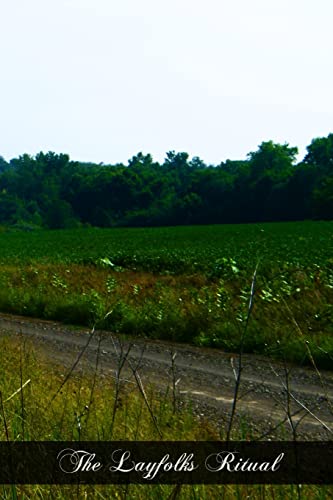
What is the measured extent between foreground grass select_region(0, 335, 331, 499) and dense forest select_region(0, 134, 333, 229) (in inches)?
3604

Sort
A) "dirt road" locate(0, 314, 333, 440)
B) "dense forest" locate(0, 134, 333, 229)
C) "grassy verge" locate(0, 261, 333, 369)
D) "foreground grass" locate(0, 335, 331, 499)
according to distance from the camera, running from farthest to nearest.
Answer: "dense forest" locate(0, 134, 333, 229)
"grassy verge" locate(0, 261, 333, 369)
"dirt road" locate(0, 314, 333, 440)
"foreground grass" locate(0, 335, 331, 499)

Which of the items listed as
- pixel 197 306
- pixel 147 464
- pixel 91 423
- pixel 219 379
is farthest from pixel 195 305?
pixel 147 464

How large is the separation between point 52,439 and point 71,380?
344 centimetres

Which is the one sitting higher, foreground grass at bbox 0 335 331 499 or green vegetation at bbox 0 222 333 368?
foreground grass at bbox 0 335 331 499

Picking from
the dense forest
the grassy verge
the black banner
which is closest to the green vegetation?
the grassy verge

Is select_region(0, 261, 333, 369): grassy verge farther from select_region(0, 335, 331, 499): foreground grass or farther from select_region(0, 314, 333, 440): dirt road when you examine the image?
select_region(0, 335, 331, 499): foreground grass

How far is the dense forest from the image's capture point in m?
116

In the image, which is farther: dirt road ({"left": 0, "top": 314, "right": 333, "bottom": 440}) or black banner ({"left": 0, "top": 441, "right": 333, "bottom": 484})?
dirt road ({"left": 0, "top": 314, "right": 333, "bottom": 440})

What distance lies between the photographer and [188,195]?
128 metres

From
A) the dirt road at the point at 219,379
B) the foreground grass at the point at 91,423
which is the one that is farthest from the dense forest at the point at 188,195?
the foreground grass at the point at 91,423

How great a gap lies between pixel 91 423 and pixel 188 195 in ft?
404

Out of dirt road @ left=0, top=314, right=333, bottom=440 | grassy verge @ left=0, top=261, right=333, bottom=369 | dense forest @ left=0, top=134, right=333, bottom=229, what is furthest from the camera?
dense forest @ left=0, top=134, right=333, bottom=229

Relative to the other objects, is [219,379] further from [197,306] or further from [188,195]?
[188,195]

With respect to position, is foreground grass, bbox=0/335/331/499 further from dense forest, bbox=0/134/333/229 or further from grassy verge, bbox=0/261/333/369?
dense forest, bbox=0/134/333/229
